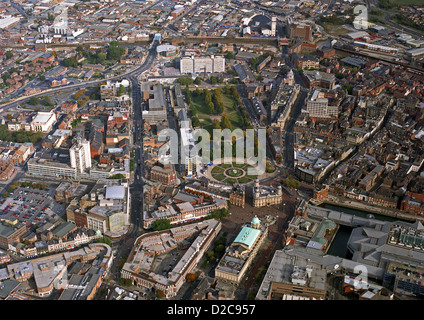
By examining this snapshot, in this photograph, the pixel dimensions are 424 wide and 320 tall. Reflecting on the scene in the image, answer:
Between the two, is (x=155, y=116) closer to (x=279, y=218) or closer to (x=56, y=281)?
(x=279, y=218)

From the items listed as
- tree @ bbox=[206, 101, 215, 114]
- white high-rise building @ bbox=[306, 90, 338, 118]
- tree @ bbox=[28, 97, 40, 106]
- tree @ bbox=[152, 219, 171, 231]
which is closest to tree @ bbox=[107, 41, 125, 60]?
tree @ bbox=[28, 97, 40, 106]

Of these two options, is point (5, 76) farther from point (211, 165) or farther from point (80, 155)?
point (211, 165)

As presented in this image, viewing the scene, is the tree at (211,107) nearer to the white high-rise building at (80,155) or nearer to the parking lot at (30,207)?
the white high-rise building at (80,155)

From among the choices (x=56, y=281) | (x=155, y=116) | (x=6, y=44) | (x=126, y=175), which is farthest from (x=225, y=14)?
(x=56, y=281)

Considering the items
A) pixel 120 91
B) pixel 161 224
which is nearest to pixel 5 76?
pixel 120 91

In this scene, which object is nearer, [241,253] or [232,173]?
[241,253]

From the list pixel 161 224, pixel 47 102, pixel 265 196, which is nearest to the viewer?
pixel 161 224
